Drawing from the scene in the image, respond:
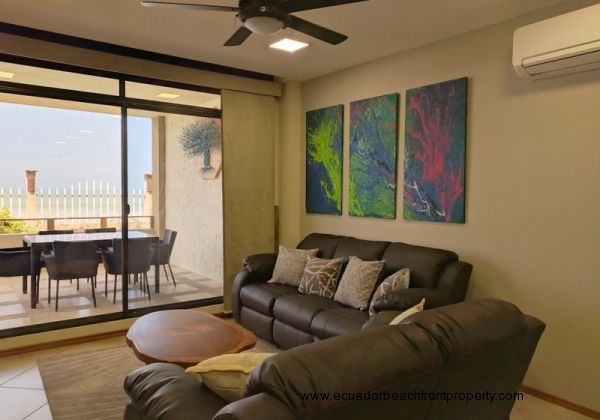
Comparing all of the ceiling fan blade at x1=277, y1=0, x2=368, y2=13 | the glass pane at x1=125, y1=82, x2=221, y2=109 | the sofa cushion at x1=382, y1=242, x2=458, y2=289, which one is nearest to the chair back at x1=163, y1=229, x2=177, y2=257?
the glass pane at x1=125, y1=82, x2=221, y2=109

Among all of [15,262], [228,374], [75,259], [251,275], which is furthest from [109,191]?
[228,374]

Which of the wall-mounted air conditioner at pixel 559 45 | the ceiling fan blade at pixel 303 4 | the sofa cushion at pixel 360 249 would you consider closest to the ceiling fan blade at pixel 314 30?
the ceiling fan blade at pixel 303 4

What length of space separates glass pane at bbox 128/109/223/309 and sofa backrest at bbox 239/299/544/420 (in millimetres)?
3541

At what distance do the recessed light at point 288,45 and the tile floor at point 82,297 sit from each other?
8.55ft

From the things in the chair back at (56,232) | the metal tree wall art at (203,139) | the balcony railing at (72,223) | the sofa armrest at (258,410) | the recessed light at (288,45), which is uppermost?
the recessed light at (288,45)

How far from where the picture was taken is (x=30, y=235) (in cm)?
411

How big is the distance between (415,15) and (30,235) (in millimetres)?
3901

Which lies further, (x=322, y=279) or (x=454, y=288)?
(x=322, y=279)

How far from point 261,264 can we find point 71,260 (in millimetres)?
1882

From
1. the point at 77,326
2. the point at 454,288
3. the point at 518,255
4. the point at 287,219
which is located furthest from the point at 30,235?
the point at 518,255

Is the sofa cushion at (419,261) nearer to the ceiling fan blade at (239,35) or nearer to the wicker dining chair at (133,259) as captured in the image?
the ceiling fan blade at (239,35)

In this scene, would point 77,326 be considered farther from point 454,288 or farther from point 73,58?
point 454,288

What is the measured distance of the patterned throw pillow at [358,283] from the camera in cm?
341

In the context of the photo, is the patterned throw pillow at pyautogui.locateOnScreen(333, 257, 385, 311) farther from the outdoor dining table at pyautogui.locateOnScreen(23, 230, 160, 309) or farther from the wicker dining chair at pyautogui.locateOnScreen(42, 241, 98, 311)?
the wicker dining chair at pyautogui.locateOnScreen(42, 241, 98, 311)
